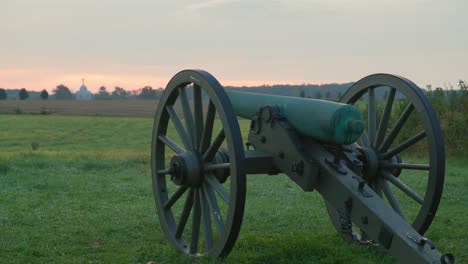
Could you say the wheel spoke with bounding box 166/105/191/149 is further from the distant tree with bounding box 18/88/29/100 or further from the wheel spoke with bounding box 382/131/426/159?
the distant tree with bounding box 18/88/29/100

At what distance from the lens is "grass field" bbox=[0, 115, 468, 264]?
24.4ft

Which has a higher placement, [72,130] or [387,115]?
[387,115]

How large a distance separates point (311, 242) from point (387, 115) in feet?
5.69

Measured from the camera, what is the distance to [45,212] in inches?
401

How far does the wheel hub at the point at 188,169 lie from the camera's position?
6.63 m

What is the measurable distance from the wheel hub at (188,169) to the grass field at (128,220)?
0.84 m

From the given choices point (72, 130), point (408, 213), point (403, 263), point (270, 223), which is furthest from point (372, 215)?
point (72, 130)

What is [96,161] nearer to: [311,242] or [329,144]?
[311,242]

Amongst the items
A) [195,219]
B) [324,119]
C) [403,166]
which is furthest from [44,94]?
[324,119]

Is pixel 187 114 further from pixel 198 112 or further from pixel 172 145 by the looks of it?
pixel 172 145

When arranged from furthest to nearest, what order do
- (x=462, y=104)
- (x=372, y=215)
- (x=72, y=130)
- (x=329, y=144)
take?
(x=72, y=130) < (x=462, y=104) < (x=329, y=144) < (x=372, y=215)

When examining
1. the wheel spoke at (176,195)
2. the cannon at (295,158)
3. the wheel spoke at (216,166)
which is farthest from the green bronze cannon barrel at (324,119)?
Answer: the wheel spoke at (176,195)

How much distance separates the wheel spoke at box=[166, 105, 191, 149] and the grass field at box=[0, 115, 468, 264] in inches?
50.1

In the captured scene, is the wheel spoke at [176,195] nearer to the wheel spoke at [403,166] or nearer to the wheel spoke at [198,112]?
the wheel spoke at [198,112]
